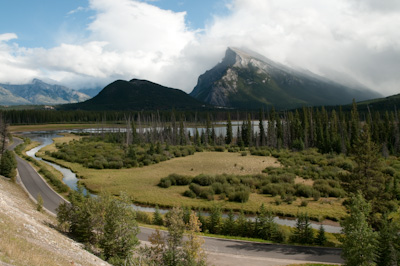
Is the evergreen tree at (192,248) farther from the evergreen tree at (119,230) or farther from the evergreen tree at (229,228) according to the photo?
the evergreen tree at (229,228)

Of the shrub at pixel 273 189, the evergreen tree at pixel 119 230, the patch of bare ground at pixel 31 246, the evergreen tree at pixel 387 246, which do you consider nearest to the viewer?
the patch of bare ground at pixel 31 246

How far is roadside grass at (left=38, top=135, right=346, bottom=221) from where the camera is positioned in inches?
1795

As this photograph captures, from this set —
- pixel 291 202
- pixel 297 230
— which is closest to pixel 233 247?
pixel 297 230

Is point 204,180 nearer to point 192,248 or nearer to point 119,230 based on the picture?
point 119,230

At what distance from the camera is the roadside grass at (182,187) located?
45594 millimetres

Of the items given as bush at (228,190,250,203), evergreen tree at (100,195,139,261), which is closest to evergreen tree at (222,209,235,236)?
bush at (228,190,250,203)

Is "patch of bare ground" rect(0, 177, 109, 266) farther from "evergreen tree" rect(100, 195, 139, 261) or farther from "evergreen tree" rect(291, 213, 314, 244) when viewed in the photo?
"evergreen tree" rect(291, 213, 314, 244)

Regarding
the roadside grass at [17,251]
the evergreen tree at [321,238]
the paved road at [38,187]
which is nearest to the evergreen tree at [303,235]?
the evergreen tree at [321,238]

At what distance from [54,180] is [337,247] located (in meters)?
53.0

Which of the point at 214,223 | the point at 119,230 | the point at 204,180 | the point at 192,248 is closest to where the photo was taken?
the point at 192,248

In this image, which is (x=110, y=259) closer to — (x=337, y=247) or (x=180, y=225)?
(x=180, y=225)

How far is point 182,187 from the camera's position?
5922 centimetres

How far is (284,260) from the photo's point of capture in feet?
92.5

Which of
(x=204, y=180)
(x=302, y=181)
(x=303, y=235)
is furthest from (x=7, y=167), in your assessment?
(x=302, y=181)
